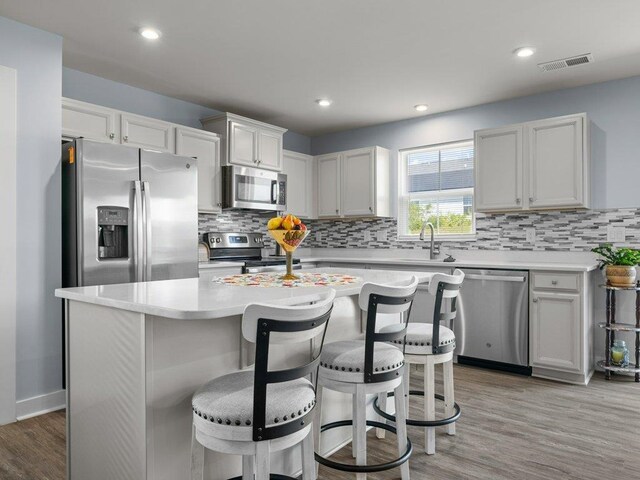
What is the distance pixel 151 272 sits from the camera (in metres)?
3.40

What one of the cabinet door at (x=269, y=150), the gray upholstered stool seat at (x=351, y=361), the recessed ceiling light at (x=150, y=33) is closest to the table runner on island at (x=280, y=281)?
the gray upholstered stool seat at (x=351, y=361)

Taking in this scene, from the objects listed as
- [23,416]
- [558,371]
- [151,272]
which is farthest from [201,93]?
[558,371]

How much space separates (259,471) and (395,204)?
4272mm

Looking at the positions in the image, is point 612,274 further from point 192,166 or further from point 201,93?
point 201,93

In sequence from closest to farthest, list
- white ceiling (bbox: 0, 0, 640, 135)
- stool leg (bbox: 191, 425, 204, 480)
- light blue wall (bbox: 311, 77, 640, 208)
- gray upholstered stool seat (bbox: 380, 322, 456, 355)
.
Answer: stool leg (bbox: 191, 425, 204, 480) → gray upholstered stool seat (bbox: 380, 322, 456, 355) → white ceiling (bbox: 0, 0, 640, 135) → light blue wall (bbox: 311, 77, 640, 208)

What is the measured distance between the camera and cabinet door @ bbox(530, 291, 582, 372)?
350 centimetres

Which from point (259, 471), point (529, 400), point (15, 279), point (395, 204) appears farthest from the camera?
point (395, 204)

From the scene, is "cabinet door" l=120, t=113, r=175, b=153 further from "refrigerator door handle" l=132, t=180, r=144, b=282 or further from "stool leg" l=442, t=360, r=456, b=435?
"stool leg" l=442, t=360, r=456, b=435

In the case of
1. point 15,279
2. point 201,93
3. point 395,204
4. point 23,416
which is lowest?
point 23,416

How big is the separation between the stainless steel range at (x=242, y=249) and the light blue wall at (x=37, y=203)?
172cm

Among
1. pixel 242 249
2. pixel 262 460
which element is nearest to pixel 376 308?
pixel 262 460

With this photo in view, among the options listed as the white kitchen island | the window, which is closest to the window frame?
the window

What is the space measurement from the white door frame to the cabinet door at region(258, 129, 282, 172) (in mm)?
2373

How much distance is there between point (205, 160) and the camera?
172 inches
